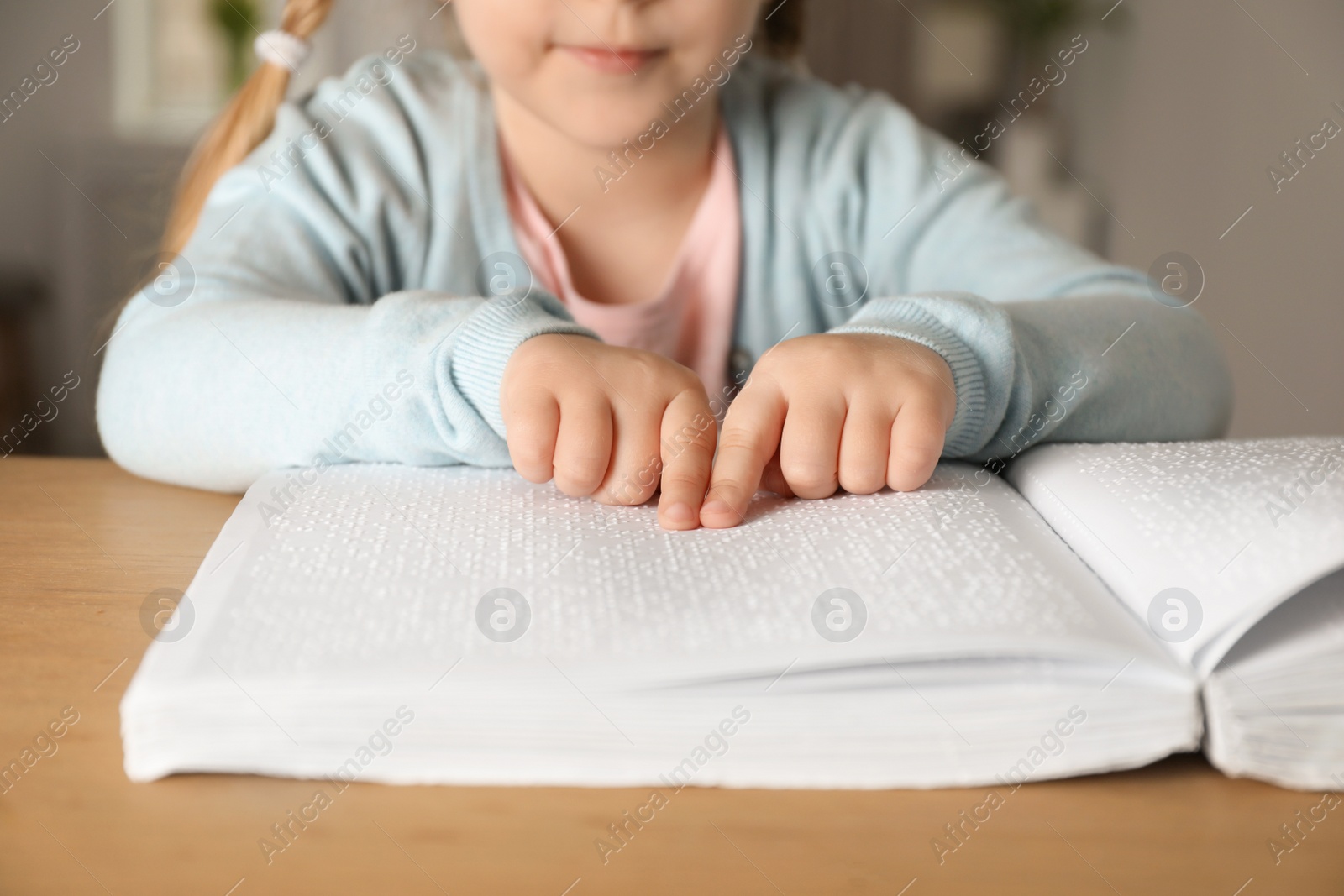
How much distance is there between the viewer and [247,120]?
82cm

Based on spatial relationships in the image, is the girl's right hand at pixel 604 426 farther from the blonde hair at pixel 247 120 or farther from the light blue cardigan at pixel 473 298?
the blonde hair at pixel 247 120

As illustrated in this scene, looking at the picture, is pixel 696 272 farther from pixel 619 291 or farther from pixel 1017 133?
pixel 1017 133

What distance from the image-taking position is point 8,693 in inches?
12.7

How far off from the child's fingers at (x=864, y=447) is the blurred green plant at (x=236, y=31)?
1.26 meters

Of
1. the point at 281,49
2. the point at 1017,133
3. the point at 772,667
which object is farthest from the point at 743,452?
the point at 1017,133

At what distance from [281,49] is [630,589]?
657mm

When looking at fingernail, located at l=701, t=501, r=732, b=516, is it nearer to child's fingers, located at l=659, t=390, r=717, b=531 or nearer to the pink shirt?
child's fingers, located at l=659, t=390, r=717, b=531

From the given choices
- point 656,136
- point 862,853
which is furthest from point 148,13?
point 862,853

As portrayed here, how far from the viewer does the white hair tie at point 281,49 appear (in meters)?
0.81

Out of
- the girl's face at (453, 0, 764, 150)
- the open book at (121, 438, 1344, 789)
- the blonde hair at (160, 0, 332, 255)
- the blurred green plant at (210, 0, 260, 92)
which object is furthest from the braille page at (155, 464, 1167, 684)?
the blurred green plant at (210, 0, 260, 92)

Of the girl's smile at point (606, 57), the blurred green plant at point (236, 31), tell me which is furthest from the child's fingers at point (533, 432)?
the blurred green plant at point (236, 31)

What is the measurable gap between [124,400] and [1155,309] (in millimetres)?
588

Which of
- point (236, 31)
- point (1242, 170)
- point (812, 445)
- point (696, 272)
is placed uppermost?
point (1242, 170)

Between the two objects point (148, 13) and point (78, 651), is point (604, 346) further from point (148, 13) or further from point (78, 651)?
point (148, 13)
